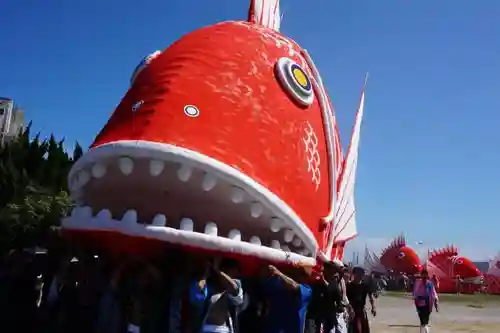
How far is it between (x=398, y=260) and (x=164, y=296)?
29.4m

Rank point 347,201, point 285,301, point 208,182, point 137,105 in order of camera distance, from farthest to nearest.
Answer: point 347,201
point 137,105
point 285,301
point 208,182

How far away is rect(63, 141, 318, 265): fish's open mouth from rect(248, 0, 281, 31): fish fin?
329 cm

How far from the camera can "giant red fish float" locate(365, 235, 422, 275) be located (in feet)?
102

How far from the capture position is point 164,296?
4.48 metres

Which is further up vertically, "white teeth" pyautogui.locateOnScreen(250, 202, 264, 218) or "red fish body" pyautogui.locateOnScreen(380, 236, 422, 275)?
"red fish body" pyautogui.locateOnScreen(380, 236, 422, 275)

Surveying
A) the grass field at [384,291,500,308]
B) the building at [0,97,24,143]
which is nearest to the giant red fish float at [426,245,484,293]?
the grass field at [384,291,500,308]

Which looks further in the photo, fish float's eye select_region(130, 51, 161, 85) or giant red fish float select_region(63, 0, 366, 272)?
fish float's eye select_region(130, 51, 161, 85)

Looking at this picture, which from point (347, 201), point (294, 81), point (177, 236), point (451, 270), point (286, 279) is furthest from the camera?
point (451, 270)

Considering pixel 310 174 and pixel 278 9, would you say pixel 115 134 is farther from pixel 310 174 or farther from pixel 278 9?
pixel 278 9

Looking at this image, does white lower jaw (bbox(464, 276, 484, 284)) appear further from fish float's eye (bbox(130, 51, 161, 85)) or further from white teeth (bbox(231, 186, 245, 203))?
white teeth (bbox(231, 186, 245, 203))

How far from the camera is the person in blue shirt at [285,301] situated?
175 inches

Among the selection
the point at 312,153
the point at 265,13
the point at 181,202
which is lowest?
the point at 181,202

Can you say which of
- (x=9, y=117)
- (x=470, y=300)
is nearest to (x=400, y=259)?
(x=470, y=300)

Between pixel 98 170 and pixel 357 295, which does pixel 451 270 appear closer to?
pixel 357 295
